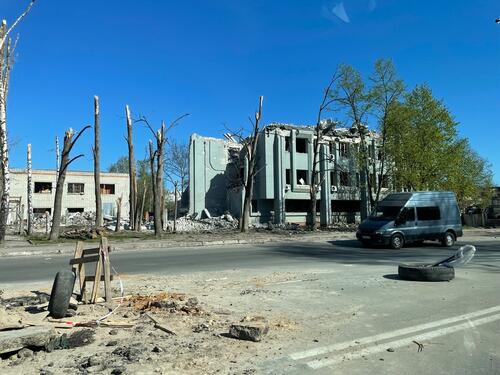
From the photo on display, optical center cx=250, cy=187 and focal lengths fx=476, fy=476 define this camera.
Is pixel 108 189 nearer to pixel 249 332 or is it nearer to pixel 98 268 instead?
pixel 98 268

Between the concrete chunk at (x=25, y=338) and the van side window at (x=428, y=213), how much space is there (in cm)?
1995

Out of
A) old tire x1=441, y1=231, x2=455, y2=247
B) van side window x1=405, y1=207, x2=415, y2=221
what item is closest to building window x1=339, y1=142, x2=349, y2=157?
old tire x1=441, y1=231, x2=455, y2=247

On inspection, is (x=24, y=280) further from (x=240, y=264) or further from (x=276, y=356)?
(x=276, y=356)

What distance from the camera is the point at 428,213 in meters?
22.9

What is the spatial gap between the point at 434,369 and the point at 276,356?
5.42ft

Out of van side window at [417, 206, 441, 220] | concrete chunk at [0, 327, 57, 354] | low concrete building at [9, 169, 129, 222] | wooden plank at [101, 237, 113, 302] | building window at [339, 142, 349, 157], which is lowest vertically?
concrete chunk at [0, 327, 57, 354]

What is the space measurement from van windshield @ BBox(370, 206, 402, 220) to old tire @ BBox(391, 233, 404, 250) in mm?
844

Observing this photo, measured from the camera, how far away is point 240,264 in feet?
49.4

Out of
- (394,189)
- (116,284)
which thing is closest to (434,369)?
(116,284)

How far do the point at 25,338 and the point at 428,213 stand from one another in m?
20.9

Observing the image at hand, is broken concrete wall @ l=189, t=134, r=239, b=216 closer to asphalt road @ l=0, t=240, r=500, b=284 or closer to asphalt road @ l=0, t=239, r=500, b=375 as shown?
asphalt road @ l=0, t=240, r=500, b=284

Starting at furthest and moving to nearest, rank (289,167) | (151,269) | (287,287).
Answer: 1. (289,167)
2. (151,269)
3. (287,287)

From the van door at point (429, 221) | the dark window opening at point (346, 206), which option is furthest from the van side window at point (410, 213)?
the dark window opening at point (346, 206)

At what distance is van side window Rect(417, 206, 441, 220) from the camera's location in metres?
22.6
